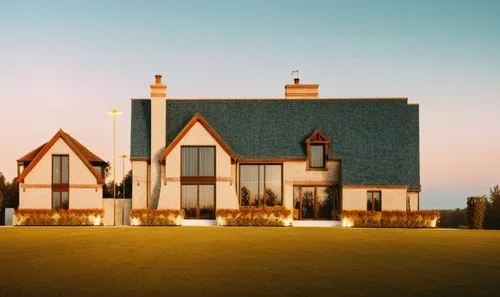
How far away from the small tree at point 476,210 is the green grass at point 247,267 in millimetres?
14919

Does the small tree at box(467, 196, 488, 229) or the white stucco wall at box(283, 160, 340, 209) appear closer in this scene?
the small tree at box(467, 196, 488, 229)

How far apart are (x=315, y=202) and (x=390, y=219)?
6.72 meters

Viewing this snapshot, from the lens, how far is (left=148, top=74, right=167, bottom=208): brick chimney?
49969mm

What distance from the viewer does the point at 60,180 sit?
161ft

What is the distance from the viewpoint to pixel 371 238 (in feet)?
108

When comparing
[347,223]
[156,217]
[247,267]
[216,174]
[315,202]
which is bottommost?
[347,223]

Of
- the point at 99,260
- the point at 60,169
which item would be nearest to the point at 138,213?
the point at 60,169

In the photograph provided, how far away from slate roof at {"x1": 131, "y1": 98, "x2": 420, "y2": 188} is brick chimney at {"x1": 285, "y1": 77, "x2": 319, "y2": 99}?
2066mm

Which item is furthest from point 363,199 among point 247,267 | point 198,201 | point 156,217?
point 247,267

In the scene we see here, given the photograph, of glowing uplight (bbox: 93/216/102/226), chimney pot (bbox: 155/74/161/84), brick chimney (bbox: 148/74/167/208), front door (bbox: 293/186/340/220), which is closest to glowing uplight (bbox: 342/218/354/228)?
front door (bbox: 293/186/340/220)

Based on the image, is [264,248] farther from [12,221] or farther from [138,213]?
[12,221]

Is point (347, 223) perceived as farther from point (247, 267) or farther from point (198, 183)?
point (247, 267)

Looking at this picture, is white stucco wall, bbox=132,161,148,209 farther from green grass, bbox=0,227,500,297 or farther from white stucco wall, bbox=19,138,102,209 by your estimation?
green grass, bbox=0,227,500,297

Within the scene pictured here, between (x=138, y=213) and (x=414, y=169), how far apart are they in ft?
74.1
